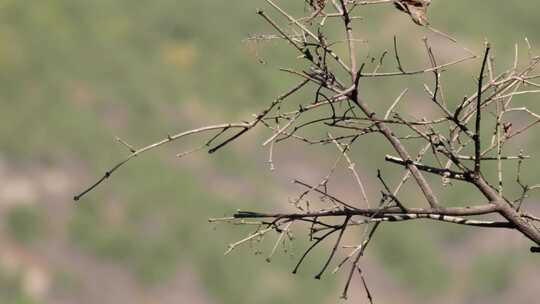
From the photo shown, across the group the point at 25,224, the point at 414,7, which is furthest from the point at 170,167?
the point at 414,7

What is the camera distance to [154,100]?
16938 millimetres

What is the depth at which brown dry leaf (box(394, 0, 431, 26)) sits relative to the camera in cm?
176

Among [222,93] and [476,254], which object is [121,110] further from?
[476,254]

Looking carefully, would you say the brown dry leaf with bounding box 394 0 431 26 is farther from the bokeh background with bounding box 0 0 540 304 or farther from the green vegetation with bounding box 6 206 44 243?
the green vegetation with bounding box 6 206 44 243

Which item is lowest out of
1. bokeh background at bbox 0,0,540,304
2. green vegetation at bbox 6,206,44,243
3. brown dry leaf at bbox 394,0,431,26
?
brown dry leaf at bbox 394,0,431,26

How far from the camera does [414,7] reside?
1.78 metres

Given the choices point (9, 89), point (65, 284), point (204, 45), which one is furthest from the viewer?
point (204, 45)

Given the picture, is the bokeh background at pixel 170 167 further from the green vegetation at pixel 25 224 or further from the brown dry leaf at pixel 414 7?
the brown dry leaf at pixel 414 7

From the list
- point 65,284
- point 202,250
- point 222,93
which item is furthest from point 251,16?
point 65,284

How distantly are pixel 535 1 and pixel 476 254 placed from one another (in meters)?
4.23

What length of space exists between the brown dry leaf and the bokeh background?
11492 millimetres

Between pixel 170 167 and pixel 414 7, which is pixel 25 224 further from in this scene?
pixel 414 7

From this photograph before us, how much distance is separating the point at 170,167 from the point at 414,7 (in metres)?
14.1

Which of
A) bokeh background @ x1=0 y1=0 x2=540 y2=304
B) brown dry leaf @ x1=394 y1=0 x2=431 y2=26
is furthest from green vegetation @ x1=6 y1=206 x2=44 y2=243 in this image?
brown dry leaf @ x1=394 y1=0 x2=431 y2=26
